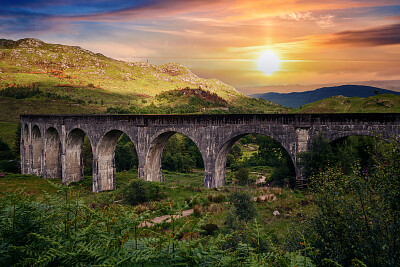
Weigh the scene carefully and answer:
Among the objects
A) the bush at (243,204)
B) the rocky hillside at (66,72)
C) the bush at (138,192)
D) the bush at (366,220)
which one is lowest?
the bush at (138,192)

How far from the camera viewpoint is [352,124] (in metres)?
19.0

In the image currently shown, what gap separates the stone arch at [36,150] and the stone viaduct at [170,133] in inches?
6.8

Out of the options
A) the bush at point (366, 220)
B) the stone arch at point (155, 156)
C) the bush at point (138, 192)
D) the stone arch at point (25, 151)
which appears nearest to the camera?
the bush at point (366, 220)

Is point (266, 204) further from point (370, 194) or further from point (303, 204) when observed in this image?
point (370, 194)

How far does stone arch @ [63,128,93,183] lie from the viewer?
1398 inches

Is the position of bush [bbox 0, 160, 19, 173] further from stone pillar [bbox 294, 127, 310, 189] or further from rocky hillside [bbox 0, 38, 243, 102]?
rocky hillside [bbox 0, 38, 243, 102]

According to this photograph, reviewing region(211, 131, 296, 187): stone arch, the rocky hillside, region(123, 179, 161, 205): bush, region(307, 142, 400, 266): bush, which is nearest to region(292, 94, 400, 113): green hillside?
region(211, 131, 296, 187): stone arch

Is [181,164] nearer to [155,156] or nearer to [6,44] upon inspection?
[155,156]

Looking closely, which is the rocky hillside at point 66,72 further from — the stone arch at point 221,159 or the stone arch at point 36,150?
the stone arch at point 221,159

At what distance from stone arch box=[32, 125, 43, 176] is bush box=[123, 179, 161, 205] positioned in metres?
26.4

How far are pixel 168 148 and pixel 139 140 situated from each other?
3896 cm

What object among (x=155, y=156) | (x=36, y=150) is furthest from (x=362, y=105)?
(x=36, y=150)

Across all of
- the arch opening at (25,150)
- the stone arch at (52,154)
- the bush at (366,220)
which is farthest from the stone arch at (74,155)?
the bush at (366,220)

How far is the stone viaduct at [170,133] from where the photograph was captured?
19.6 meters
